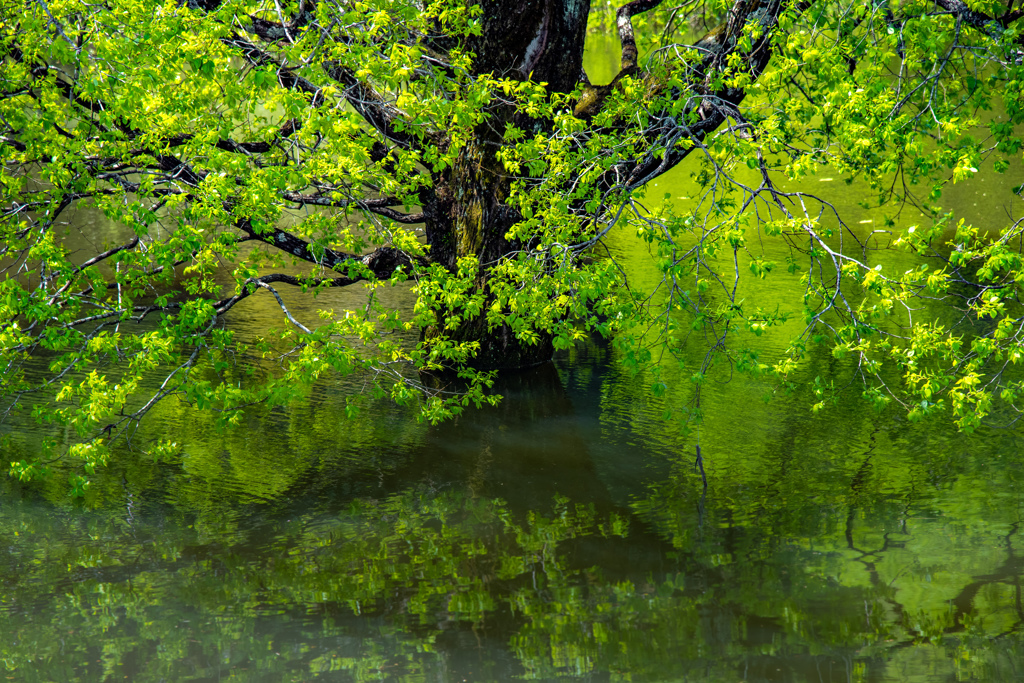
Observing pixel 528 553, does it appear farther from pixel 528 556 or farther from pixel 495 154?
pixel 495 154

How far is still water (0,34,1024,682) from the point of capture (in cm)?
523

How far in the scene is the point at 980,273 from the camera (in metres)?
6.23

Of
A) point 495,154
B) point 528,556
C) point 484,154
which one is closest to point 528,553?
point 528,556

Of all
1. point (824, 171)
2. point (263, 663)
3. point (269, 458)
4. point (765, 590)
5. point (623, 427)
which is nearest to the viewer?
point (263, 663)

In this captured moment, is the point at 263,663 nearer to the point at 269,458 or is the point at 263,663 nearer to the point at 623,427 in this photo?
the point at 269,458

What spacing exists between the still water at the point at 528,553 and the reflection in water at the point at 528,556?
22 mm

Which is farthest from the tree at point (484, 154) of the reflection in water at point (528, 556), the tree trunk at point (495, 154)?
the reflection in water at point (528, 556)

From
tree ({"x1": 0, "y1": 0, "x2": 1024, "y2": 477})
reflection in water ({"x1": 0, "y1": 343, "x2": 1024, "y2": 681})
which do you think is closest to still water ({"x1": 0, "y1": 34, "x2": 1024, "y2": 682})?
reflection in water ({"x1": 0, "y1": 343, "x2": 1024, "y2": 681})

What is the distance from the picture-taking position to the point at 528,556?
657cm

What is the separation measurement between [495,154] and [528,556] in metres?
4.90

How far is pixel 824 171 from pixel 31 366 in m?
21.3

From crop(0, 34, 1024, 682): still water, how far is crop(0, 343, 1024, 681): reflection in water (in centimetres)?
2

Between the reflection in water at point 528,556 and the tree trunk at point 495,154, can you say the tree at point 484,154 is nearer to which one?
the tree trunk at point 495,154

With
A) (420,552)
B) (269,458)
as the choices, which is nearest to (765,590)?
(420,552)
